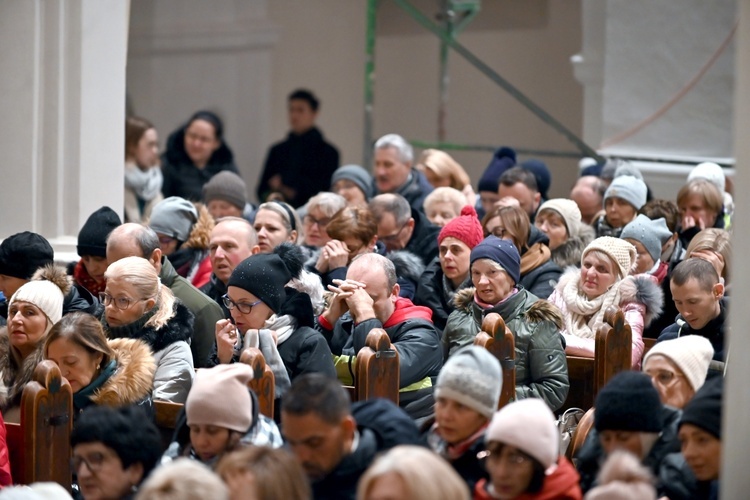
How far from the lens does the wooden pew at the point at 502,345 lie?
5.46 m

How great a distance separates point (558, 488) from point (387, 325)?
2166 mm

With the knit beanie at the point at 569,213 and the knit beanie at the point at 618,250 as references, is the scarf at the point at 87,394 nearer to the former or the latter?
the knit beanie at the point at 618,250

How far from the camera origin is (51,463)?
509 centimetres

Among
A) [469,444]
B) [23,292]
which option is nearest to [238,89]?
[23,292]

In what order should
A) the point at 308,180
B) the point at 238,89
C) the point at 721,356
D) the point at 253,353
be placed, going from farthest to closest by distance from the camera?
the point at 238,89, the point at 308,180, the point at 721,356, the point at 253,353

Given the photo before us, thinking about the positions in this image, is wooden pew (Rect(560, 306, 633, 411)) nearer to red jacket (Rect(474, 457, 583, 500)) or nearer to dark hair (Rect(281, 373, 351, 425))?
red jacket (Rect(474, 457, 583, 500))

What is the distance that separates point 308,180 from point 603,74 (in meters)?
2.68

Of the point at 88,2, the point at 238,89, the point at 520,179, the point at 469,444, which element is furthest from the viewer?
the point at 238,89

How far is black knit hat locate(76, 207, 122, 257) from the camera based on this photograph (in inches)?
270

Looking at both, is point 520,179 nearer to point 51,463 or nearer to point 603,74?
point 603,74

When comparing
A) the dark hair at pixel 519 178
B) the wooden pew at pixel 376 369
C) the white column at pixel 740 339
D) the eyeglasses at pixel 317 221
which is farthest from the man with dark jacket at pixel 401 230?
the white column at pixel 740 339

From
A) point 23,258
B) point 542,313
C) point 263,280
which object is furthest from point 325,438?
point 23,258

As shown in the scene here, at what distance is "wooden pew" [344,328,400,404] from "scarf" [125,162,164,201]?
16.6 ft

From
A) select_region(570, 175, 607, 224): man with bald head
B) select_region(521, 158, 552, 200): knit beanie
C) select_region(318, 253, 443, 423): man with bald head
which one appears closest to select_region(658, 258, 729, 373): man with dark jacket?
select_region(318, 253, 443, 423): man with bald head
